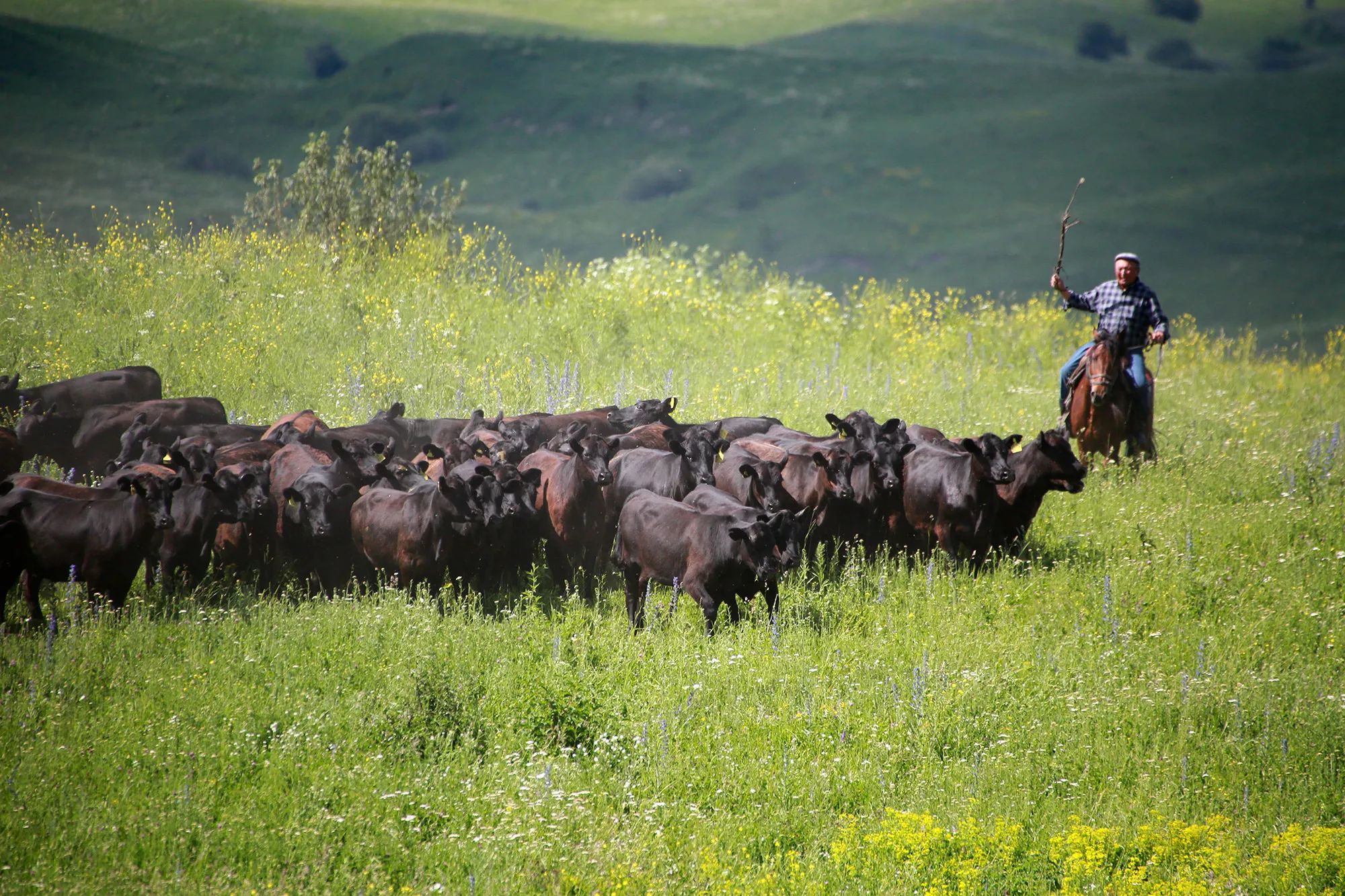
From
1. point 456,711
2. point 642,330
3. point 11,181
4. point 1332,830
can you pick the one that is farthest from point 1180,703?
point 11,181

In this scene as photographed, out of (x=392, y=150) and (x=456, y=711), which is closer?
(x=456, y=711)

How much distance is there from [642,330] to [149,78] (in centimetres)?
4805

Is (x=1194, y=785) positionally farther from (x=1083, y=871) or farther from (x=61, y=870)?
(x=61, y=870)

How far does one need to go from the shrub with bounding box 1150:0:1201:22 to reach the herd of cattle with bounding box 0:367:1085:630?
10317 centimetres

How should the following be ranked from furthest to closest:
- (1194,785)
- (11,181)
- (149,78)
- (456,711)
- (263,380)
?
(149,78)
(11,181)
(263,380)
(456,711)
(1194,785)

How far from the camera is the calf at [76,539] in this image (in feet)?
30.6

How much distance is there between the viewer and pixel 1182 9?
3942 inches

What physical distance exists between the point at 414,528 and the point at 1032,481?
6.26 m

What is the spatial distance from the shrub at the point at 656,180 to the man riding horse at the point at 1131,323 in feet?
240

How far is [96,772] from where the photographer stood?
702 cm

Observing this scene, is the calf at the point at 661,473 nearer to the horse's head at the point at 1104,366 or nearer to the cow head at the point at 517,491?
the cow head at the point at 517,491

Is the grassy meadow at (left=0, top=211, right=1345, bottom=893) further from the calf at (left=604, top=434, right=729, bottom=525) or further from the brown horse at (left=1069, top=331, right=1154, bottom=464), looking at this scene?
the calf at (left=604, top=434, right=729, bottom=525)

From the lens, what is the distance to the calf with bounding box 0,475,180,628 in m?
9.31

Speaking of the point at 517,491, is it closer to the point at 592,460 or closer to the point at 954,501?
the point at 592,460
